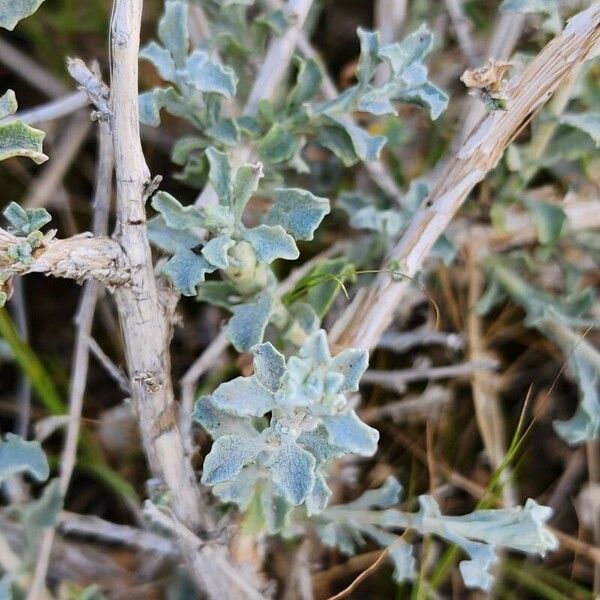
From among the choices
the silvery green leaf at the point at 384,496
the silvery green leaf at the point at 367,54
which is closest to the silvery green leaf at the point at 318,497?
the silvery green leaf at the point at 384,496

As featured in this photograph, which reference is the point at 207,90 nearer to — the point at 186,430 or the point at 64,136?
the point at 186,430

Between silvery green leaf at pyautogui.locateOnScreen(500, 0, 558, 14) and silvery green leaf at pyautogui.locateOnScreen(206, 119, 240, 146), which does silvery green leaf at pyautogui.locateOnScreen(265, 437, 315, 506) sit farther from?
silvery green leaf at pyautogui.locateOnScreen(500, 0, 558, 14)

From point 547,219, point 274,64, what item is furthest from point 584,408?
point 274,64

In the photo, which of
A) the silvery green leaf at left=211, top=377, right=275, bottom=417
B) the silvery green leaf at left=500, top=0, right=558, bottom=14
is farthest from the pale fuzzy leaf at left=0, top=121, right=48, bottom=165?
the silvery green leaf at left=500, top=0, right=558, bottom=14

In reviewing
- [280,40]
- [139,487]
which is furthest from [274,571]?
[280,40]

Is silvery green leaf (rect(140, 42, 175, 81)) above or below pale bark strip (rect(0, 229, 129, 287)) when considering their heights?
above

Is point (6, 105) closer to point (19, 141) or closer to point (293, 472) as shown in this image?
point (19, 141)

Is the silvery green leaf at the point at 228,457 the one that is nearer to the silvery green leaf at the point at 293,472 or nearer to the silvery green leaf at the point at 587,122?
the silvery green leaf at the point at 293,472

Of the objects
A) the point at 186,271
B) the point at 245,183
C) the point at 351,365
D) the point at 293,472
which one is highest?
the point at 245,183
